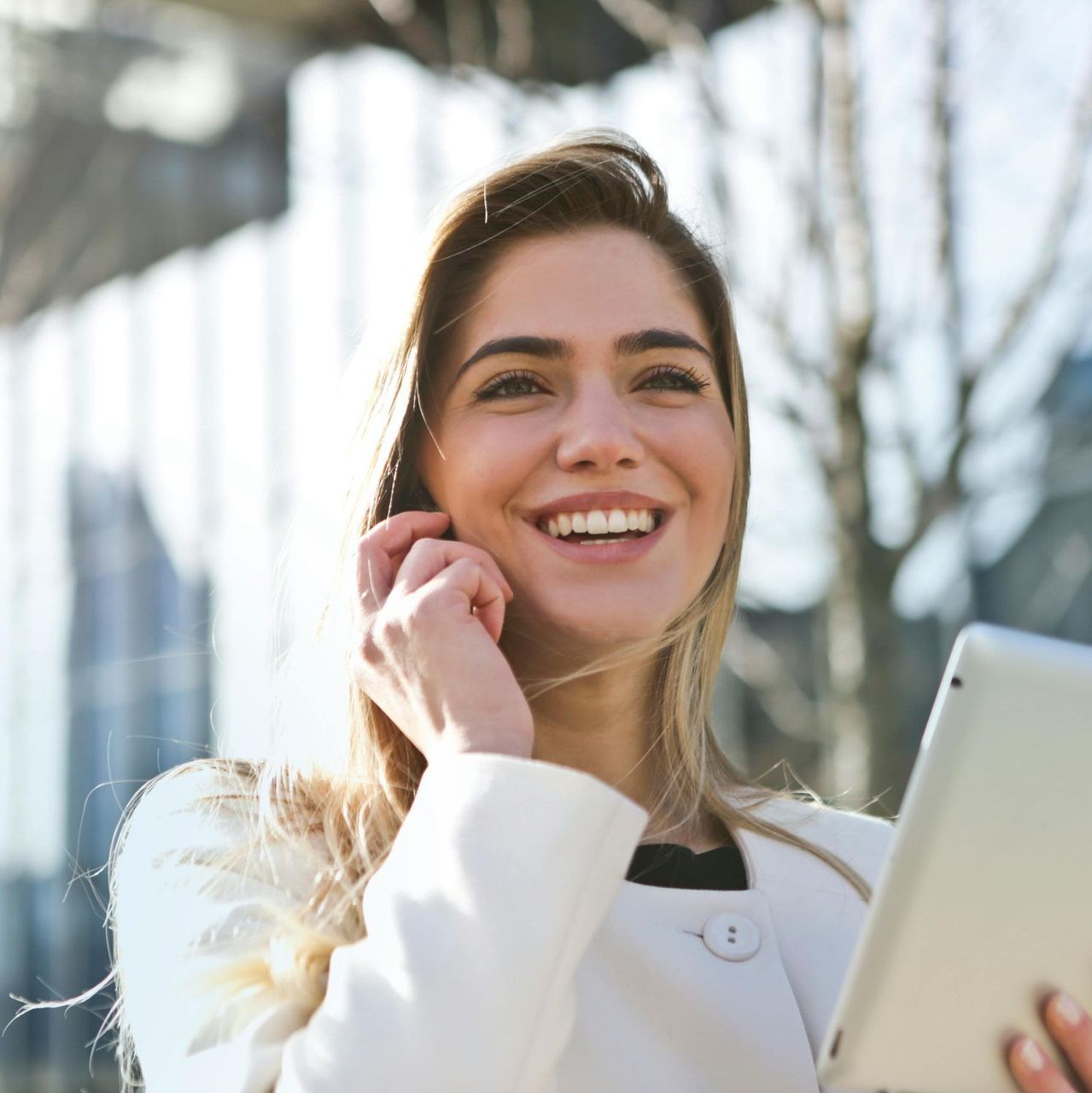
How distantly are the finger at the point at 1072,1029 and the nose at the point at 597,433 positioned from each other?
88 centimetres

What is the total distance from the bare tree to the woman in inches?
78.0

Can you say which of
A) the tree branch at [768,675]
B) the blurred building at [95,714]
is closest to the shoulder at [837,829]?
the tree branch at [768,675]

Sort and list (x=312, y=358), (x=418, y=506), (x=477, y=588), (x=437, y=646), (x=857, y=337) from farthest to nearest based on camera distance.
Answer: (x=312, y=358), (x=857, y=337), (x=418, y=506), (x=477, y=588), (x=437, y=646)

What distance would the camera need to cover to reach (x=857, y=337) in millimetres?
4453

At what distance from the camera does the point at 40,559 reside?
12352 mm

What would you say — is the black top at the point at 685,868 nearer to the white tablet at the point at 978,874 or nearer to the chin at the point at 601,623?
the chin at the point at 601,623

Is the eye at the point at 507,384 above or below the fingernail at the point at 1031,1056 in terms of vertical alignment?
above

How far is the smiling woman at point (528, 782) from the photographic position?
1556 mm

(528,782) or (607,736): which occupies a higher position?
(528,782)

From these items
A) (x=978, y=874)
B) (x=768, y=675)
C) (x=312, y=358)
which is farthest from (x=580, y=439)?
(x=312, y=358)

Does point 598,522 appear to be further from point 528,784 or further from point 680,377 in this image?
point 528,784

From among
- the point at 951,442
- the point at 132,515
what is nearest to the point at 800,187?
the point at 951,442

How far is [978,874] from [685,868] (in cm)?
78

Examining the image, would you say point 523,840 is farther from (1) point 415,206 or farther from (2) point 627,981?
(1) point 415,206
